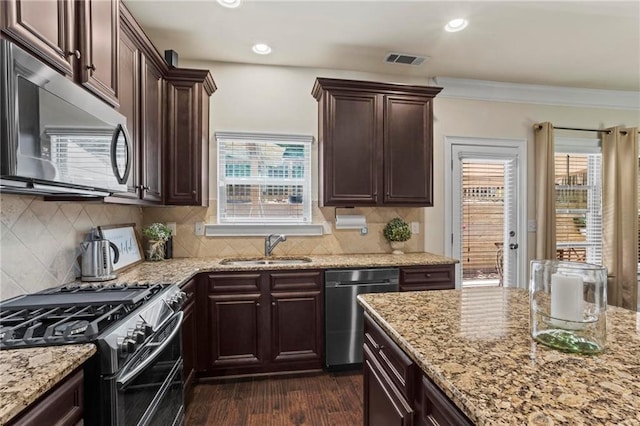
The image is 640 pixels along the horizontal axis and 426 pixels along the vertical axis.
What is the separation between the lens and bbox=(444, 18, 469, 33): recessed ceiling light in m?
2.53

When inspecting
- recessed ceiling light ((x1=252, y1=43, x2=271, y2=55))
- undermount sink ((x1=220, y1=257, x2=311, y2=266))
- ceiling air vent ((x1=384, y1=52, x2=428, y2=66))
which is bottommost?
undermount sink ((x1=220, y1=257, x2=311, y2=266))

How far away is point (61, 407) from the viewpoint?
977mm

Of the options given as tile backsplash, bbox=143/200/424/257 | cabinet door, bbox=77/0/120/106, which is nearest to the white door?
tile backsplash, bbox=143/200/424/257

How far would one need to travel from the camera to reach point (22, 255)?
5.26 feet

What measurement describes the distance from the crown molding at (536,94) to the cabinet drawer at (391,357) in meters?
3.09

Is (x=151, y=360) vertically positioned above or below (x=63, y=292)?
below

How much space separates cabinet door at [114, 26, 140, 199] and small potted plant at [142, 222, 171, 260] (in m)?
0.68

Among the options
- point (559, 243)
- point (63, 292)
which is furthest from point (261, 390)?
point (559, 243)

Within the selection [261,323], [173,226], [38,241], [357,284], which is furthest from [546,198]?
[38,241]

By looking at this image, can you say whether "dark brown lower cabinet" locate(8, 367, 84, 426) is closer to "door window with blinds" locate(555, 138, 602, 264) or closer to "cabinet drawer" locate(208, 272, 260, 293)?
"cabinet drawer" locate(208, 272, 260, 293)

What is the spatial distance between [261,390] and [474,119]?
11.8ft

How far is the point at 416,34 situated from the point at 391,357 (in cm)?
263

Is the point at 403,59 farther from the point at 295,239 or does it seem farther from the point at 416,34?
the point at 295,239

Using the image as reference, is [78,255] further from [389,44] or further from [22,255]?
[389,44]
